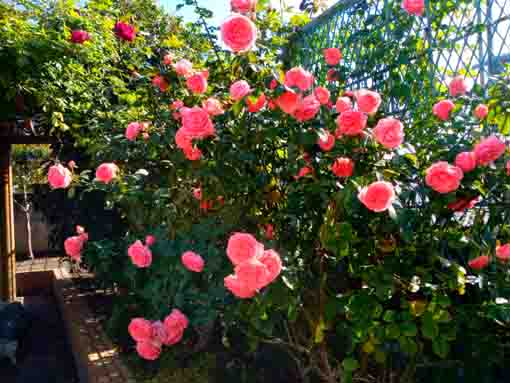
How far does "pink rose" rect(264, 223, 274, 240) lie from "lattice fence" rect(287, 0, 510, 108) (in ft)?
2.74

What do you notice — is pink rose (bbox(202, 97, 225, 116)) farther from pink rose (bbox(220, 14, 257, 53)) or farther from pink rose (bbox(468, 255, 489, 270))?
pink rose (bbox(468, 255, 489, 270))

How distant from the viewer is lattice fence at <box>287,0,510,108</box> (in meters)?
1.85

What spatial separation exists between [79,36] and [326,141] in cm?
273

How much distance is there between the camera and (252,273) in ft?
3.98

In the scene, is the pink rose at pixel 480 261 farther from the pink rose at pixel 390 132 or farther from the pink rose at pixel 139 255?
the pink rose at pixel 139 255

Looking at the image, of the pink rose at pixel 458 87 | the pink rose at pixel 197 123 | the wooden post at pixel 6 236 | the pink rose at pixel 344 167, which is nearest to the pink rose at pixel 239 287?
the pink rose at pixel 344 167

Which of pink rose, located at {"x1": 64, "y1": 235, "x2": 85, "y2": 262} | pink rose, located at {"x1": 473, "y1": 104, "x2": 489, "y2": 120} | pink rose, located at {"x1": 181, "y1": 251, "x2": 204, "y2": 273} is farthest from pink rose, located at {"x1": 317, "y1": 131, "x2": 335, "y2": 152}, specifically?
pink rose, located at {"x1": 64, "y1": 235, "x2": 85, "y2": 262}

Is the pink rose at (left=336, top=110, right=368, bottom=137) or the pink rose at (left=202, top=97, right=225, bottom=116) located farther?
the pink rose at (left=202, top=97, right=225, bottom=116)

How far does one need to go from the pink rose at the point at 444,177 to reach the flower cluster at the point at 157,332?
1.27 m

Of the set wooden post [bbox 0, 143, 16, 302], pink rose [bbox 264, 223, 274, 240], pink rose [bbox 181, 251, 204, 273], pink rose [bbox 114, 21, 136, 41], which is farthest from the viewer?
wooden post [bbox 0, 143, 16, 302]

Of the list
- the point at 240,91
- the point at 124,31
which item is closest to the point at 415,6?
the point at 240,91

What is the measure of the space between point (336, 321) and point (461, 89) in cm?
106

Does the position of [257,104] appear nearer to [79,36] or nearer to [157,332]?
[157,332]

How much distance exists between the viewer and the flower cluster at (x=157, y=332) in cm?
210
